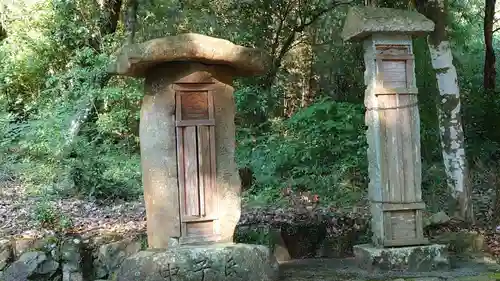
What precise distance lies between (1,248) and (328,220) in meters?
3.96

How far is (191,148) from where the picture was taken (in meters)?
5.20

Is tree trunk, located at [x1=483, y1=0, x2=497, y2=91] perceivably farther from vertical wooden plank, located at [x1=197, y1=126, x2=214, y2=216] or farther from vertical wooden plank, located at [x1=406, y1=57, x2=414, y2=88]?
vertical wooden plank, located at [x1=197, y1=126, x2=214, y2=216]

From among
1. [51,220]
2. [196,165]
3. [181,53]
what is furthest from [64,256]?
[181,53]

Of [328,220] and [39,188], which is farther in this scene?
[39,188]

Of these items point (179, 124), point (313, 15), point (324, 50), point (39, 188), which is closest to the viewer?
point (179, 124)

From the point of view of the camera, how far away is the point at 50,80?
10.5m

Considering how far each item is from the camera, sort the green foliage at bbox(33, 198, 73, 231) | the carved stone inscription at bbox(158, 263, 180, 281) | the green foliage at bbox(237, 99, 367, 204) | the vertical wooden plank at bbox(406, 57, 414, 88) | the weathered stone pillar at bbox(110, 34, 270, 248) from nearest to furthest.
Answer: the carved stone inscription at bbox(158, 263, 180, 281) < the weathered stone pillar at bbox(110, 34, 270, 248) < the vertical wooden plank at bbox(406, 57, 414, 88) < the green foliage at bbox(33, 198, 73, 231) < the green foliage at bbox(237, 99, 367, 204)

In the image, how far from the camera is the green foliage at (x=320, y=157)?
8.50 metres

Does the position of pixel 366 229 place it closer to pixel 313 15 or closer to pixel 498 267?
pixel 498 267

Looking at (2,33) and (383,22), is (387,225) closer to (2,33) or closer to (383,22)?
(383,22)

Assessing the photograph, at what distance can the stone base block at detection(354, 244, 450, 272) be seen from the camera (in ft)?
17.3

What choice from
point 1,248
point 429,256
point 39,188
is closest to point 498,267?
point 429,256

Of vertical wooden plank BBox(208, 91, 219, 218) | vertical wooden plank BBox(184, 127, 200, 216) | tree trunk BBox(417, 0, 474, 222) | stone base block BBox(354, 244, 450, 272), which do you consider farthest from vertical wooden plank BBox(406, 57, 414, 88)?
vertical wooden plank BBox(184, 127, 200, 216)

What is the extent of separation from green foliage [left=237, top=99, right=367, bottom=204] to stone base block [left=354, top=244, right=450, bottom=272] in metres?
2.65
